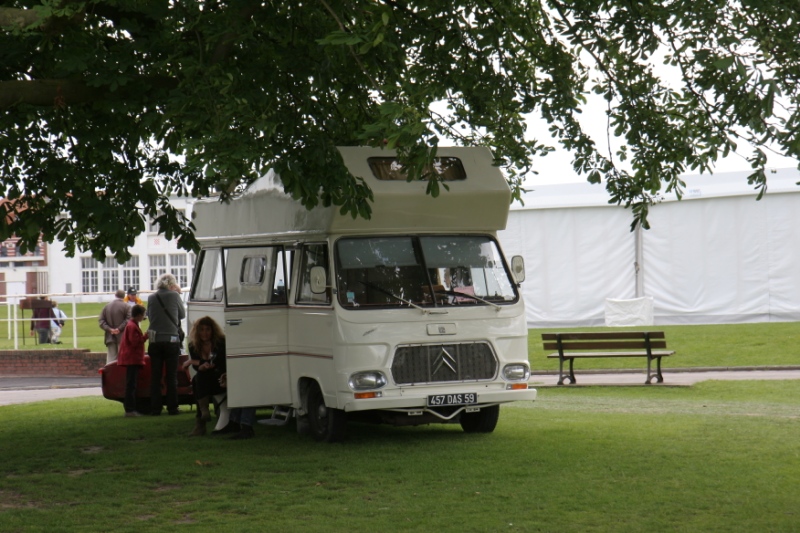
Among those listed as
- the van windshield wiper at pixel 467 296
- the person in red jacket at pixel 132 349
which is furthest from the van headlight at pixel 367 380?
the person in red jacket at pixel 132 349

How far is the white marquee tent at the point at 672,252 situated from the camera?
3020cm

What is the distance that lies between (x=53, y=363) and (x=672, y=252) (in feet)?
52.3

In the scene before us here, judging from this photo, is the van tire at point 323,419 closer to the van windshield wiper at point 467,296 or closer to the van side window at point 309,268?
the van side window at point 309,268

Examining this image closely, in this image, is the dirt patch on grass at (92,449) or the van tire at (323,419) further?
the dirt patch on grass at (92,449)

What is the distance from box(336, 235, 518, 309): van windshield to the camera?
40.9 ft

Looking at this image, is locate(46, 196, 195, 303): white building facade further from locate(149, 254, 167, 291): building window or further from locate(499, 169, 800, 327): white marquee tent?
locate(499, 169, 800, 327): white marquee tent

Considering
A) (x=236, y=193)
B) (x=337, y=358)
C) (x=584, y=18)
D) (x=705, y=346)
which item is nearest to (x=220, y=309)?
(x=236, y=193)

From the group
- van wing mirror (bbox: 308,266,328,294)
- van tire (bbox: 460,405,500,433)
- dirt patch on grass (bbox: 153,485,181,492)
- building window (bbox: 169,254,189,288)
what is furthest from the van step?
building window (bbox: 169,254,189,288)

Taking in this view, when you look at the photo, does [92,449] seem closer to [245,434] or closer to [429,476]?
[245,434]

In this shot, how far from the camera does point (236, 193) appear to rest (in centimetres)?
1464

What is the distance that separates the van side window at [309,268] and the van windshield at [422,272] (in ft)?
0.70

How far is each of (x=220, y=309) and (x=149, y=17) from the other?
474 cm

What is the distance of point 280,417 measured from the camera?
48.6 feet

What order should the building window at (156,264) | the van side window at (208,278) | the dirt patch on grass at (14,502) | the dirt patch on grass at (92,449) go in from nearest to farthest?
the dirt patch on grass at (14,502) → the dirt patch on grass at (92,449) → the van side window at (208,278) → the building window at (156,264)
